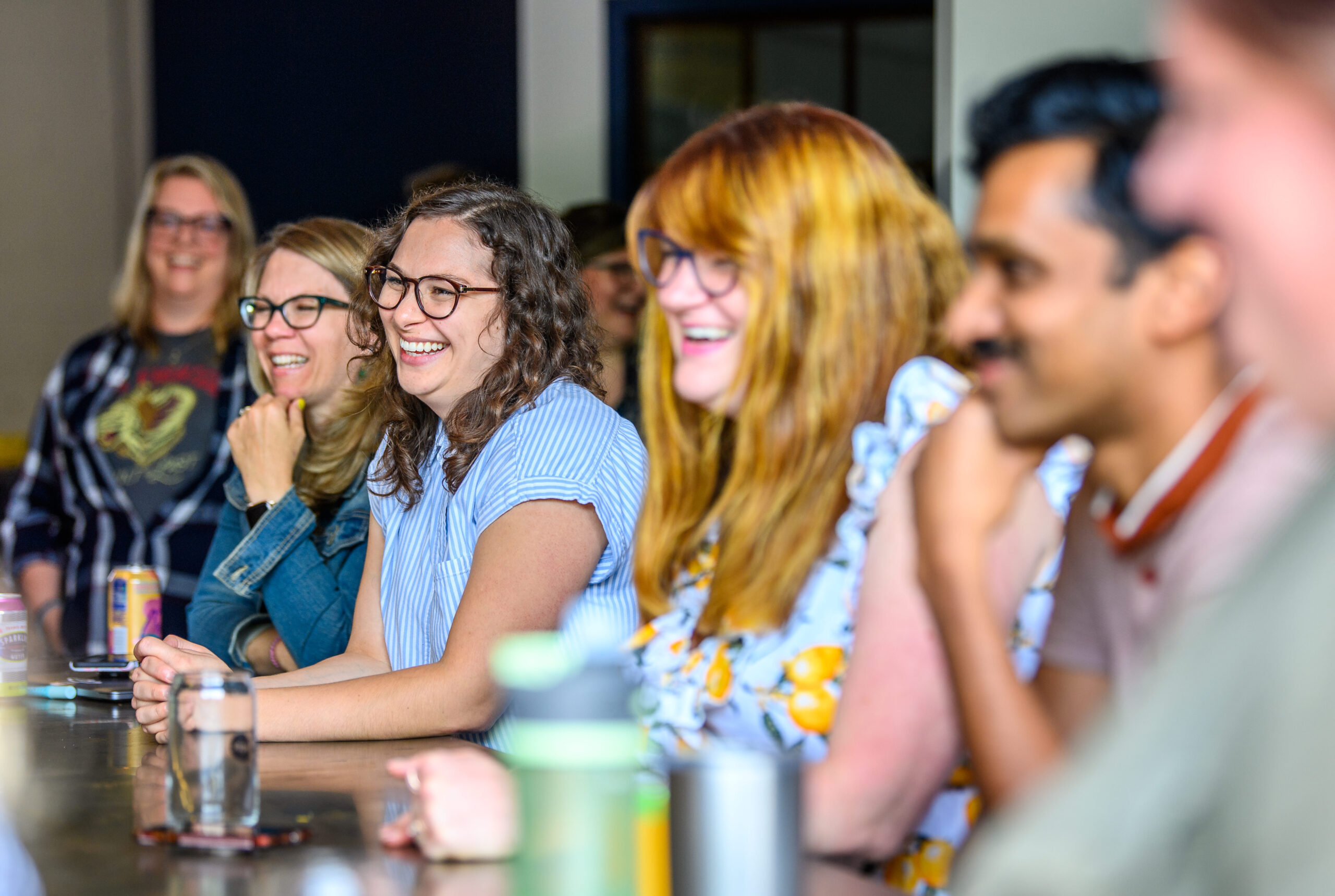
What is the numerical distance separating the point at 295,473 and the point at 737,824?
5.94 feet

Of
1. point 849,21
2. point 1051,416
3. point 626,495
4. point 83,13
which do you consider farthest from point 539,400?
point 83,13

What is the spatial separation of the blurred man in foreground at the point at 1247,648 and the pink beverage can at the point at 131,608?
78.4 inches

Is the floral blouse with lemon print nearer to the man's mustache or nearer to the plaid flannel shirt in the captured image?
the man's mustache

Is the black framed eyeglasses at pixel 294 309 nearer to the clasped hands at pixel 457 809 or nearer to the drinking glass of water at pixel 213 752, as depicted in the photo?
the drinking glass of water at pixel 213 752

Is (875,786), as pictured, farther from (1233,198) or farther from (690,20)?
(690,20)

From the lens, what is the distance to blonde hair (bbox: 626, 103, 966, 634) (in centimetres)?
125

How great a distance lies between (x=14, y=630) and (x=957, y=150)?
2.17 metres

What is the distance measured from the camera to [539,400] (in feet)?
6.38

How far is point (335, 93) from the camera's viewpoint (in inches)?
202

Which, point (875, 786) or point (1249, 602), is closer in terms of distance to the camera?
point (1249, 602)

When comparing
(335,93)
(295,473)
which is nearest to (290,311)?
(295,473)

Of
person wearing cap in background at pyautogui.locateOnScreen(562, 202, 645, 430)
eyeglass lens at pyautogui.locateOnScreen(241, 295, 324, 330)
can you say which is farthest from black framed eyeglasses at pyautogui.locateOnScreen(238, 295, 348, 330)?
person wearing cap in background at pyautogui.locateOnScreen(562, 202, 645, 430)

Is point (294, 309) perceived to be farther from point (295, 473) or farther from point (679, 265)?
point (679, 265)

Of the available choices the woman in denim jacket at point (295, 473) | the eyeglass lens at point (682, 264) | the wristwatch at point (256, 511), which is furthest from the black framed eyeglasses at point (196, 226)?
the eyeglass lens at point (682, 264)
